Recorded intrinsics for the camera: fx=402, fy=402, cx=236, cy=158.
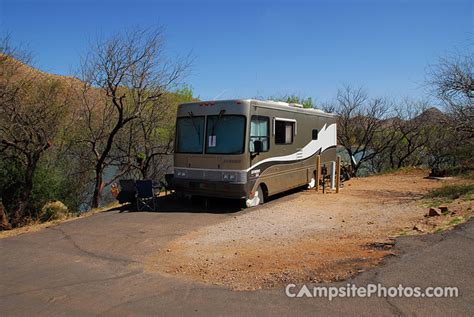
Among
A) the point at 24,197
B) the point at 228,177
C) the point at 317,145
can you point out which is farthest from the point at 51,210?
the point at 317,145

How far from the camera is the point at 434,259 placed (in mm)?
5422

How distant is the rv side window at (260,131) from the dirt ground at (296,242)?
5.69 feet

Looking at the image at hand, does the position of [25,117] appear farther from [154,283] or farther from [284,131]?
[154,283]

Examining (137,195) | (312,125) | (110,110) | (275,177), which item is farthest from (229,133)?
(110,110)

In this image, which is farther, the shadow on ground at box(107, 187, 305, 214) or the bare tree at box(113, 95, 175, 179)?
the bare tree at box(113, 95, 175, 179)

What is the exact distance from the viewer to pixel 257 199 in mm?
11430

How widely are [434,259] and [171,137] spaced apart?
47.3 feet

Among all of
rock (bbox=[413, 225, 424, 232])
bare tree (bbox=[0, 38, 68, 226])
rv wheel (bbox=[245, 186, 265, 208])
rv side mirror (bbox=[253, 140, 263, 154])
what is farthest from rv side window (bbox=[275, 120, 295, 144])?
bare tree (bbox=[0, 38, 68, 226])

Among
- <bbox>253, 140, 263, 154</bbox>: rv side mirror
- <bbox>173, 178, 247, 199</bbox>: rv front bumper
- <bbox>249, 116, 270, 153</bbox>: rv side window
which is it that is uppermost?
<bbox>249, 116, 270, 153</bbox>: rv side window

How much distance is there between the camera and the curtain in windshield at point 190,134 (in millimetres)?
11000

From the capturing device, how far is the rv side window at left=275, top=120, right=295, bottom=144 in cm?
1198

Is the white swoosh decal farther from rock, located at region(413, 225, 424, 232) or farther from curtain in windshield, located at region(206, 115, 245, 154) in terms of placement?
rock, located at region(413, 225, 424, 232)

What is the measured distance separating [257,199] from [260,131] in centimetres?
195

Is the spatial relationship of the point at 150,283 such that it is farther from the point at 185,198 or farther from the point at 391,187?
the point at 391,187
